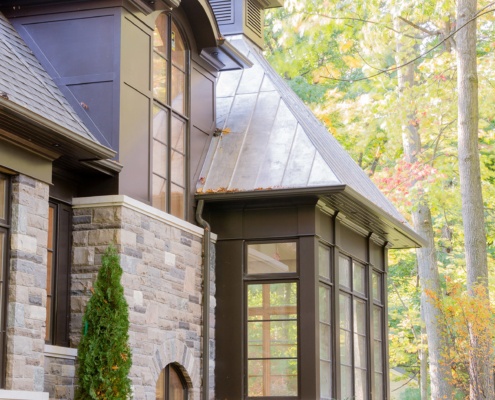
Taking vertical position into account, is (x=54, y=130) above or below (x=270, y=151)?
below

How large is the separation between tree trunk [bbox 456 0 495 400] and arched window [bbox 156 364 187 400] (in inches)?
240

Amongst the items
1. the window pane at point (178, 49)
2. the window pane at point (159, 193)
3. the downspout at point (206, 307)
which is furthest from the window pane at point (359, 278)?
the window pane at point (178, 49)

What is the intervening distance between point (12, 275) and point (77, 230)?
6.00 feet

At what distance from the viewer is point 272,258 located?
13727 millimetres

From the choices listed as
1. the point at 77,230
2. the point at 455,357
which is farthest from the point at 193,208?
the point at 455,357

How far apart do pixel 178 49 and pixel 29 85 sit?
3.46m

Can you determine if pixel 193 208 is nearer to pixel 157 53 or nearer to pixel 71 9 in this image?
pixel 157 53

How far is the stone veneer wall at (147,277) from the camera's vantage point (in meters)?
11.1

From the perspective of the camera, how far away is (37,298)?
382 inches

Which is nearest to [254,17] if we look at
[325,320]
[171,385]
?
[325,320]

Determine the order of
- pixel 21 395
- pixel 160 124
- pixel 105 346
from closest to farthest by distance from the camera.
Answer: pixel 21 395 < pixel 105 346 < pixel 160 124

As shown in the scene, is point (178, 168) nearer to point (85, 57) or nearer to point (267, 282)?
point (267, 282)

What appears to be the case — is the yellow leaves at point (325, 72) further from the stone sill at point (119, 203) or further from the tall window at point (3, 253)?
the tall window at point (3, 253)

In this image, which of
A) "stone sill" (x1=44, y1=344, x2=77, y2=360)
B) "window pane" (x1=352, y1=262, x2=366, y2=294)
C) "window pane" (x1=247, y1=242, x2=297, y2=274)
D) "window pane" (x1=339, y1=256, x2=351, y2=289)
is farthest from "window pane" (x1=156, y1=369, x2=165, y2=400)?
"window pane" (x1=352, y1=262, x2=366, y2=294)
